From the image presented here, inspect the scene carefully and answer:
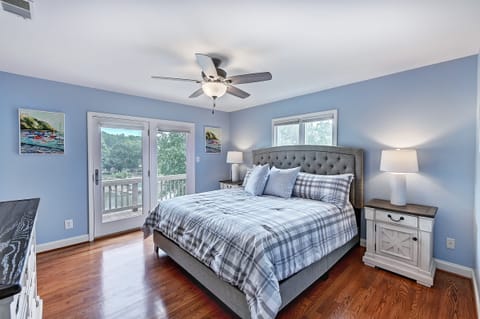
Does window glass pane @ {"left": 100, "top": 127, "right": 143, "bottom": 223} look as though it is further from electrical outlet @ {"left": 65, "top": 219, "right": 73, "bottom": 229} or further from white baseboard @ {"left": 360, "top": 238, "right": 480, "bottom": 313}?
white baseboard @ {"left": 360, "top": 238, "right": 480, "bottom": 313}

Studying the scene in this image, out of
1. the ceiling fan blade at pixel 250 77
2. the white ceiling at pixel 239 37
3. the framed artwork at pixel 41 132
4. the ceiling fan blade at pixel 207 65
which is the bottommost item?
the framed artwork at pixel 41 132

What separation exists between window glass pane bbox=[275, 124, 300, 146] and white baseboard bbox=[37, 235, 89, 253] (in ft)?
11.8

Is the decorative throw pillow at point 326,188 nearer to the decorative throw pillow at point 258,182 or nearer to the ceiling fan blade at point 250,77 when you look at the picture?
the decorative throw pillow at point 258,182

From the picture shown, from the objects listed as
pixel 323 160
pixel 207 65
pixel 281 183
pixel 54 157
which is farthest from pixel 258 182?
pixel 54 157

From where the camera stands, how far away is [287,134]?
4.22 m

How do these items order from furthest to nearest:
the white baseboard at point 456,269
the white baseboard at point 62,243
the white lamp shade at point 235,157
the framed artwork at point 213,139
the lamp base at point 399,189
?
the framed artwork at point 213,139 < the white lamp shade at point 235,157 < the white baseboard at point 62,243 < the lamp base at point 399,189 < the white baseboard at point 456,269

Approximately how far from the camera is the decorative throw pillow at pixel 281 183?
3150 millimetres

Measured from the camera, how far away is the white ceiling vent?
58.1 inches

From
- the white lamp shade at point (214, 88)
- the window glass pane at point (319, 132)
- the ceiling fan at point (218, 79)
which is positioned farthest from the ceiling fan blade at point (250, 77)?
the window glass pane at point (319, 132)

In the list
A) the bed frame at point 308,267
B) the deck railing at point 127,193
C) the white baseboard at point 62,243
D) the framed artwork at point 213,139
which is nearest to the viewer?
the bed frame at point 308,267

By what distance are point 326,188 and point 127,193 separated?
10.6ft

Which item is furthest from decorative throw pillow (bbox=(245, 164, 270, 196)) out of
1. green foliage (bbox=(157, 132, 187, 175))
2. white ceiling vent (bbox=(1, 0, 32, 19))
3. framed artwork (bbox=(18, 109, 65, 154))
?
white ceiling vent (bbox=(1, 0, 32, 19))

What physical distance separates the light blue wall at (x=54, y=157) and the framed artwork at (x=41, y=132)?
0.06 metres

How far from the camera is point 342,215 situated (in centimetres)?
267
